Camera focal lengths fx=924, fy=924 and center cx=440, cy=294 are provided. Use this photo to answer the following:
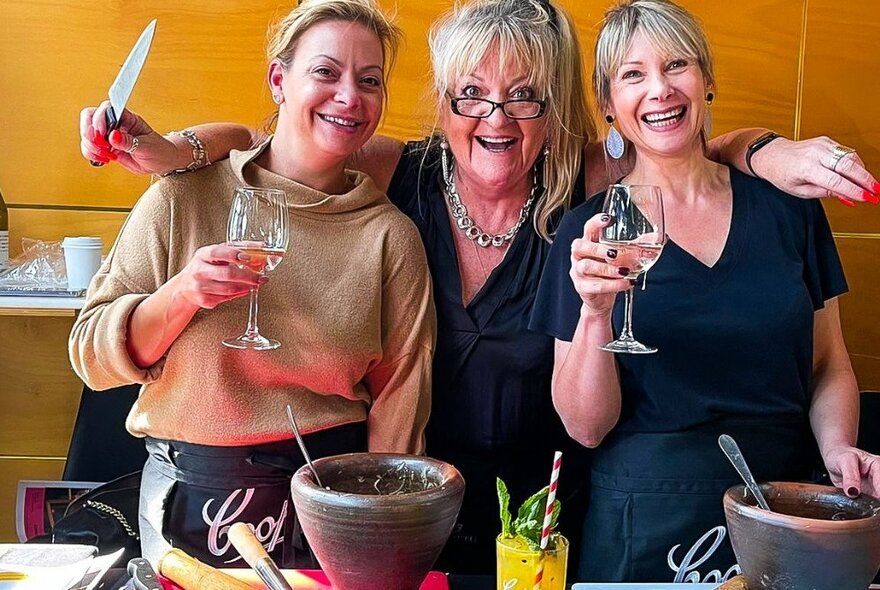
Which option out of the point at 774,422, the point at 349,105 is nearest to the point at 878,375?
the point at 774,422

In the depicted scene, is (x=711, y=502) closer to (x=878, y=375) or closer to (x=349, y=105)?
(x=349, y=105)

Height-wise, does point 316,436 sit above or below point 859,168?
below

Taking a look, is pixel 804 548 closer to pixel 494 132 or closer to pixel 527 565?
pixel 527 565

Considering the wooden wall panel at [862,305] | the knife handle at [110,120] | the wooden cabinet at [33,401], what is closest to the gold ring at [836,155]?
the knife handle at [110,120]

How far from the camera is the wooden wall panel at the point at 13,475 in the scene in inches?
118

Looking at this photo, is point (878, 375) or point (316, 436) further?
point (878, 375)

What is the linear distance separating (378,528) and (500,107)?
1175 mm

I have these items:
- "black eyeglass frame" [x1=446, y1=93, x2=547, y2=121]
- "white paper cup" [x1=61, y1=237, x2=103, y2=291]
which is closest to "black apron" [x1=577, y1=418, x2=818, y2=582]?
"black eyeglass frame" [x1=446, y1=93, x2=547, y2=121]

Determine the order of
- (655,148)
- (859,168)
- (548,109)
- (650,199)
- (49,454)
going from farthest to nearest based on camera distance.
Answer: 1. (49,454)
2. (548,109)
3. (655,148)
4. (859,168)
5. (650,199)

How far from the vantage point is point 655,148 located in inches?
71.7

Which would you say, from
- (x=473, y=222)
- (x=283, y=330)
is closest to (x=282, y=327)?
(x=283, y=330)

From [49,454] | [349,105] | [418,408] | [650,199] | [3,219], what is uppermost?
[349,105]

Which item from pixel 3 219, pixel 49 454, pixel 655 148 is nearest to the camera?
pixel 655 148

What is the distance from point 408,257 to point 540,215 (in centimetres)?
34
